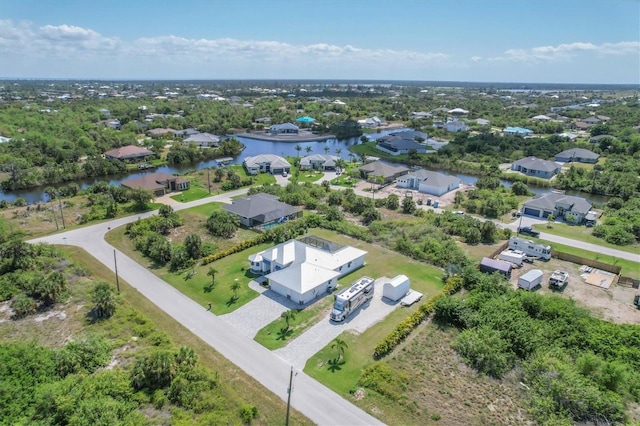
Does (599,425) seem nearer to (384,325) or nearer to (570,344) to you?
(570,344)

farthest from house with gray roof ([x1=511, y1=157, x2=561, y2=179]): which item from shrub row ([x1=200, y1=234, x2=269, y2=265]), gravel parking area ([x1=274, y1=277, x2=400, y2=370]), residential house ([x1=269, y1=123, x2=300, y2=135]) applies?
residential house ([x1=269, y1=123, x2=300, y2=135])

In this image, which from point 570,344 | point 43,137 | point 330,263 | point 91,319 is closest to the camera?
point 570,344

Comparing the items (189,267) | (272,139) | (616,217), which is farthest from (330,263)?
(272,139)

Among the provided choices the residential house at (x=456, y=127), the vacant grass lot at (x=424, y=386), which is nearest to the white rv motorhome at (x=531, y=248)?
the vacant grass lot at (x=424, y=386)

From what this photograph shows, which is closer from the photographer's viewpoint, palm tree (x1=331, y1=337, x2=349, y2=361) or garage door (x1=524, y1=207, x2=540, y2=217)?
palm tree (x1=331, y1=337, x2=349, y2=361)

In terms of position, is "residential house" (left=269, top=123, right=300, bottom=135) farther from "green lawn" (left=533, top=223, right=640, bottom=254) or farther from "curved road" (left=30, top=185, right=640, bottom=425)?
"green lawn" (left=533, top=223, right=640, bottom=254)

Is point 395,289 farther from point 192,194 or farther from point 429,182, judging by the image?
point 192,194
